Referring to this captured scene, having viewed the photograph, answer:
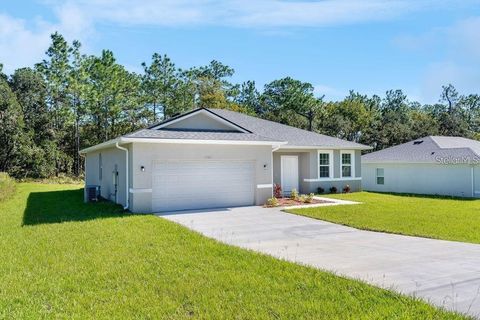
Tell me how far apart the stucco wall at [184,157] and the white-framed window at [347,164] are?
748cm

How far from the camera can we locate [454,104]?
51.3 m

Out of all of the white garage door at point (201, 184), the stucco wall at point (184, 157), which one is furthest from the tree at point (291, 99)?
the white garage door at point (201, 184)

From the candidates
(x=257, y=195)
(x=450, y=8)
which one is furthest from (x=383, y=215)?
(x=450, y=8)

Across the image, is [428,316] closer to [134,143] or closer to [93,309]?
[93,309]

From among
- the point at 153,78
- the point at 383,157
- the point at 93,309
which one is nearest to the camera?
the point at 93,309

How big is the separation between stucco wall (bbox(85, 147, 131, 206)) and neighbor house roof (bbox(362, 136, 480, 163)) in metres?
16.5

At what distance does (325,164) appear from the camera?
69.6 feet

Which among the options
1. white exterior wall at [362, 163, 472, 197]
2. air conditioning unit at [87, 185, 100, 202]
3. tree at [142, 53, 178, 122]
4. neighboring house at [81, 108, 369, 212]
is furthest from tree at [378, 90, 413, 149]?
air conditioning unit at [87, 185, 100, 202]

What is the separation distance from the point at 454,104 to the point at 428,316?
55.1m

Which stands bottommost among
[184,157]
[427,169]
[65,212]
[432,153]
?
[65,212]

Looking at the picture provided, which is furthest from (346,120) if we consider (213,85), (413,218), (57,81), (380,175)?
(413,218)

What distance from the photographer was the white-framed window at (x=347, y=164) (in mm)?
21812

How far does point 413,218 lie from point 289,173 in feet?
29.2

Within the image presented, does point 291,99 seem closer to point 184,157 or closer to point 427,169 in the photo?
point 427,169
